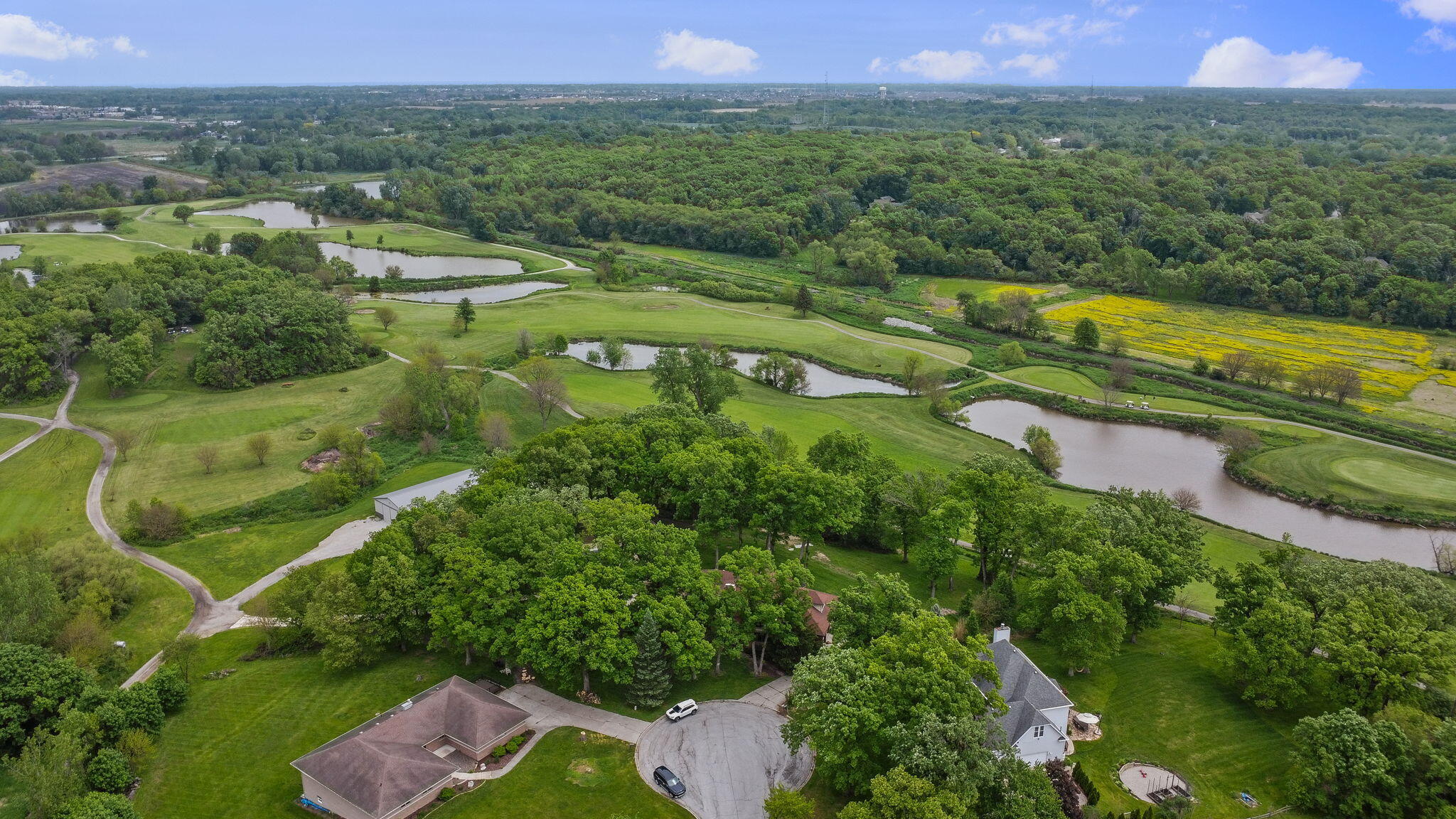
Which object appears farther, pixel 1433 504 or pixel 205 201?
pixel 205 201

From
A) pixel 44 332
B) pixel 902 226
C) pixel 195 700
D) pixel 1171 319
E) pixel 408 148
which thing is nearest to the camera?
pixel 195 700

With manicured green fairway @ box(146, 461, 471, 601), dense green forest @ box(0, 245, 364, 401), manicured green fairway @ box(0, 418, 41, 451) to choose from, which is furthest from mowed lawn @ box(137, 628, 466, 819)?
dense green forest @ box(0, 245, 364, 401)

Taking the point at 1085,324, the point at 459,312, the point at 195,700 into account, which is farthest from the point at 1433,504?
the point at 459,312

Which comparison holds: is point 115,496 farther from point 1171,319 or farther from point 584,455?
point 1171,319

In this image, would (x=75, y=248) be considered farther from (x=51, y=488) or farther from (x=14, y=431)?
(x=51, y=488)

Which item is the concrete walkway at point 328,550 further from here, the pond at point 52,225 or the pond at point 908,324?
the pond at point 52,225

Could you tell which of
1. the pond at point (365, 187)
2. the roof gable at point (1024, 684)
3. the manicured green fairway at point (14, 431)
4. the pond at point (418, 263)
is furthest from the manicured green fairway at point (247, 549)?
the pond at point (365, 187)
